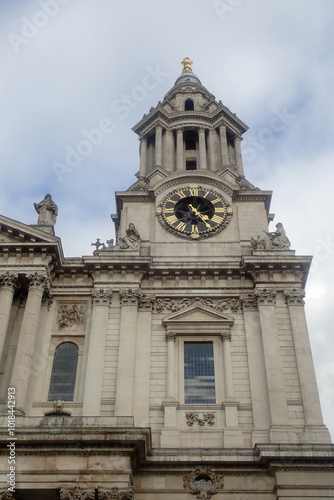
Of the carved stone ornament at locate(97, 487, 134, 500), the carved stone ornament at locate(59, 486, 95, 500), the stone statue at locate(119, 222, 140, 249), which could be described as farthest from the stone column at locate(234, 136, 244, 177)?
the carved stone ornament at locate(59, 486, 95, 500)

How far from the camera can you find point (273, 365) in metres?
26.4

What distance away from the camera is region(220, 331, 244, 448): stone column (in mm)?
24469

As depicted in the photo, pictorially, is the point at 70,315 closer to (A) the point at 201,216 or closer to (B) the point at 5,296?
(B) the point at 5,296

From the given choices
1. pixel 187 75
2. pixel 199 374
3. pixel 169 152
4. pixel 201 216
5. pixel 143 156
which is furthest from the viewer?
pixel 187 75

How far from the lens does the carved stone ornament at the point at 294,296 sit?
28.7 m

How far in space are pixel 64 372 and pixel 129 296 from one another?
4.80 metres

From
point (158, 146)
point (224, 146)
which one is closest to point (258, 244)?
point (224, 146)

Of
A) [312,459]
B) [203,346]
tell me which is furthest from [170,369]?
[312,459]

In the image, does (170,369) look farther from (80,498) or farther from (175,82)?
(175,82)

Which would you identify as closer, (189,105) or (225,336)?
(225,336)

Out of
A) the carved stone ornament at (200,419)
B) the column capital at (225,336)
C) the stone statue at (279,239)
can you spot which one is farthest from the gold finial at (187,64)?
the carved stone ornament at (200,419)

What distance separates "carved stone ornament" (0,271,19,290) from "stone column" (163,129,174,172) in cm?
1454

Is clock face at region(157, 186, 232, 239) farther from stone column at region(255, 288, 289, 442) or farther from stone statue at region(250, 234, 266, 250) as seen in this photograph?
stone column at region(255, 288, 289, 442)

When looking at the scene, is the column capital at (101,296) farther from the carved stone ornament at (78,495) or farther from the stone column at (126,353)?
the carved stone ornament at (78,495)
